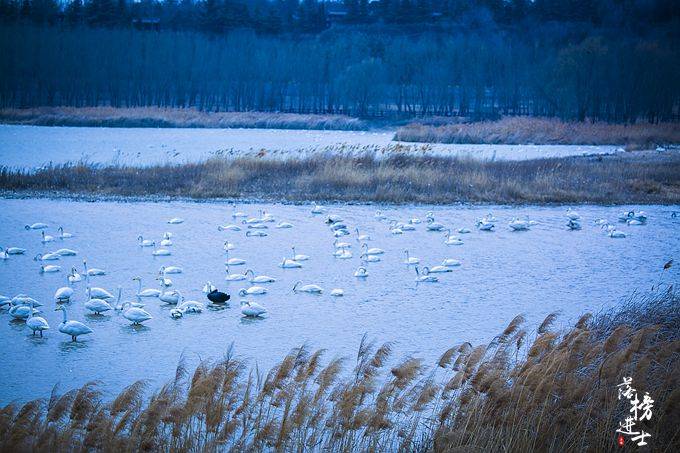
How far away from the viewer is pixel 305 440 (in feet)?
20.3

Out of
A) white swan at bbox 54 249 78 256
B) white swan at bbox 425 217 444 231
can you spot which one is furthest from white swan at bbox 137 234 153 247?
white swan at bbox 425 217 444 231

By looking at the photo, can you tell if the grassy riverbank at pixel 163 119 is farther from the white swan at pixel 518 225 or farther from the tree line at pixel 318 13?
the white swan at pixel 518 225

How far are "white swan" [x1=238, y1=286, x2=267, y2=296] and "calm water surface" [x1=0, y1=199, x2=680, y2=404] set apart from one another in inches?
5.4

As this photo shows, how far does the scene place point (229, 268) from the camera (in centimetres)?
→ 1363

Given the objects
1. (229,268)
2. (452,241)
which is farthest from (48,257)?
(452,241)

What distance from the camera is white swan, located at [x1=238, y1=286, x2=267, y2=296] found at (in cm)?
1158

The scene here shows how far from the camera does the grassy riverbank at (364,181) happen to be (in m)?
22.8

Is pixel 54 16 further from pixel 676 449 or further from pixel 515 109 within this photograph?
pixel 676 449

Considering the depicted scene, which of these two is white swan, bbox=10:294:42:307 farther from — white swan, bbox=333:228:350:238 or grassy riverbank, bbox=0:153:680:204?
grassy riverbank, bbox=0:153:680:204

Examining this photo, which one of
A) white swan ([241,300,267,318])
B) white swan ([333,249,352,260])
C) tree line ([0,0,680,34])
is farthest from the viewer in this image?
tree line ([0,0,680,34])

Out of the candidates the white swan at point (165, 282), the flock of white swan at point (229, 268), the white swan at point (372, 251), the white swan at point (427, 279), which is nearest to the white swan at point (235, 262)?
the flock of white swan at point (229, 268)
